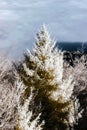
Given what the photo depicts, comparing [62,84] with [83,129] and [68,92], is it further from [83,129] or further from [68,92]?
[83,129]

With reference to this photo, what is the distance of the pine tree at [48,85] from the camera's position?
41719mm

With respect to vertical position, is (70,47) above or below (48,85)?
below

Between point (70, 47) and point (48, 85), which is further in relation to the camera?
point (70, 47)

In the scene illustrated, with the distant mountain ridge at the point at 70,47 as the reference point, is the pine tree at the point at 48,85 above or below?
above

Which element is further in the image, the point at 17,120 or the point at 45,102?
the point at 45,102

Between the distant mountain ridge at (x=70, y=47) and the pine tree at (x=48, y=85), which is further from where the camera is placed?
the distant mountain ridge at (x=70, y=47)

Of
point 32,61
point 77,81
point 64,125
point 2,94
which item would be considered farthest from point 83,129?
point 2,94

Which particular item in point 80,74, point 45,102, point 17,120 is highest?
point 17,120

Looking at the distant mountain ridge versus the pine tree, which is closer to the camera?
the pine tree

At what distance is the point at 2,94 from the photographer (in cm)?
2791

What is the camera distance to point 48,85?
4234cm

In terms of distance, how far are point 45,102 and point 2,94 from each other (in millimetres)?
14779

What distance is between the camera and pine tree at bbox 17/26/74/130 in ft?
137

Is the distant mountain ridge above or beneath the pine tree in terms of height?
beneath
